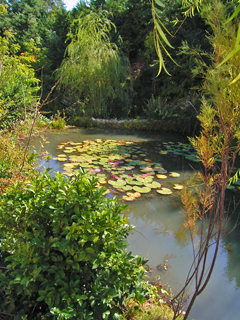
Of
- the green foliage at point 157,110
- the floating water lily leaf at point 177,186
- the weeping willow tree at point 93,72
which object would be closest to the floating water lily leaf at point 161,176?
the floating water lily leaf at point 177,186

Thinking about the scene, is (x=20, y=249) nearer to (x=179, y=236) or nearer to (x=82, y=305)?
(x=82, y=305)

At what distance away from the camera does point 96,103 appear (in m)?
7.83

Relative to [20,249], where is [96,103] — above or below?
above

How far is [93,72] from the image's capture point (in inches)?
292

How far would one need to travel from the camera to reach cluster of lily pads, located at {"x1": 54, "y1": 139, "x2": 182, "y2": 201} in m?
3.05

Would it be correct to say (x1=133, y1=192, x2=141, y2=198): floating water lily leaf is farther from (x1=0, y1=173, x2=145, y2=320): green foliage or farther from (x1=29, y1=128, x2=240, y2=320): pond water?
(x1=0, y1=173, x2=145, y2=320): green foliage

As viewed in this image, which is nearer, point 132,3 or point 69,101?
point 69,101

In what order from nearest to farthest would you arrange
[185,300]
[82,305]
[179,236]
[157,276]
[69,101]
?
[82,305], [185,300], [157,276], [179,236], [69,101]

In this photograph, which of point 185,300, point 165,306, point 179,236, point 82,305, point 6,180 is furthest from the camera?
point 179,236

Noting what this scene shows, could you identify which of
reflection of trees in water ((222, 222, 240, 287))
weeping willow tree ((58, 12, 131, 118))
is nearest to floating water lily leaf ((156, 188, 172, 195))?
reflection of trees in water ((222, 222, 240, 287))

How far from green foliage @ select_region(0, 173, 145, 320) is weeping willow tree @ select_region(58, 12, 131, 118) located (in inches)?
261

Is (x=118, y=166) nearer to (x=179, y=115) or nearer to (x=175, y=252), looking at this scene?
(x=175, y=252)

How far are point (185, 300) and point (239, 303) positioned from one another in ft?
1.18

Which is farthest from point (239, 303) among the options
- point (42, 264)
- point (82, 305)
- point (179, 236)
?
point (42, 264)
